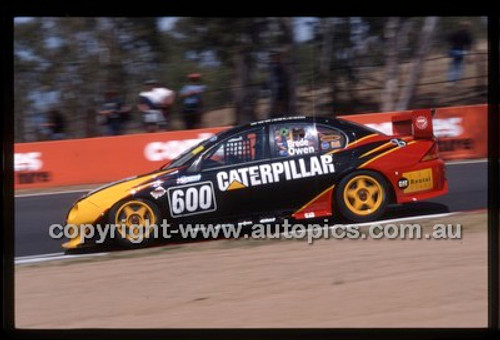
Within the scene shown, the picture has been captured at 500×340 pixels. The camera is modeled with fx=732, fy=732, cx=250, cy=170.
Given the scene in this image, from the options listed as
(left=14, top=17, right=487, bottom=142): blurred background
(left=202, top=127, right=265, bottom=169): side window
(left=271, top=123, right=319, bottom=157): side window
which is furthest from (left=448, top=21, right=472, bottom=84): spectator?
(left=202, top=127, right=265, bottom=169): side window

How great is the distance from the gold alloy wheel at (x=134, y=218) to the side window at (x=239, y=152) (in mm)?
824

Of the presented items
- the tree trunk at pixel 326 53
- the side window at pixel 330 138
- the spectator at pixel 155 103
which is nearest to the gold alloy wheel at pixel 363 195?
the side window at pixel 330 138

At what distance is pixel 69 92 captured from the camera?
11141mm

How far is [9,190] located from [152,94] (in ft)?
18.1

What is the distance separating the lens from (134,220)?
27.0 ft

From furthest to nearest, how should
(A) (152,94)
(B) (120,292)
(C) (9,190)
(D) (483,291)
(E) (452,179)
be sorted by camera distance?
(A) (152,94)
(E) (452,179)
(B) (120,292)
(D) (483,291)
(C) (9,190)

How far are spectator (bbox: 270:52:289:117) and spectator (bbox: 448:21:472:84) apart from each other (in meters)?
2.37

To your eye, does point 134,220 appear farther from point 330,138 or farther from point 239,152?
point 330,138

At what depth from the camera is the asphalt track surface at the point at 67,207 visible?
8711mm

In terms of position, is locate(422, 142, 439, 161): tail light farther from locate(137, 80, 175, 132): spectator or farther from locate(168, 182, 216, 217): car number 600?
locate(137, 80, 175, 132): spectator

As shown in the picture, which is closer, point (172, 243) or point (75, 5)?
point (75, 5)

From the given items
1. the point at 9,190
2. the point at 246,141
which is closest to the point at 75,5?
the point at 9,190
